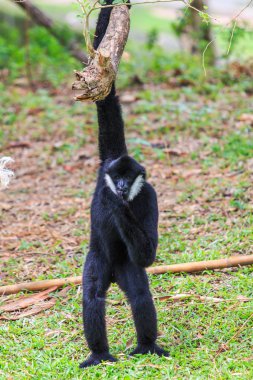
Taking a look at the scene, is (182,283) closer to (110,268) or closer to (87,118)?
(110,268)

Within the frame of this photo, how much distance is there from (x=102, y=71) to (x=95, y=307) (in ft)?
6.25

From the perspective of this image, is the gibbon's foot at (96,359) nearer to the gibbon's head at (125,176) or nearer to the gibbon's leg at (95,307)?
the gibbon's leg at (95,307)

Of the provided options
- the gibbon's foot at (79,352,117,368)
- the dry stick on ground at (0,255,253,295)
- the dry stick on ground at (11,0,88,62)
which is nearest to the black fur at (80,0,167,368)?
the gibbon's foot at (79,352,117,368)

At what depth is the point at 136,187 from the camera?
4797 millimetres

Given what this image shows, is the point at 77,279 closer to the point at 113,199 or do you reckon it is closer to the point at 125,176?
the point at 113,199

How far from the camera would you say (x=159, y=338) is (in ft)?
17.6

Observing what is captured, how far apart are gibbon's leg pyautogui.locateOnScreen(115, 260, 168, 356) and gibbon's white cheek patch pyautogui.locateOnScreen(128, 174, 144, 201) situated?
622 mm

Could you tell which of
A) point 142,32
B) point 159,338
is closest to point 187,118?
point 159,338

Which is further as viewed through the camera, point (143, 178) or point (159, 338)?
point (159, 338)

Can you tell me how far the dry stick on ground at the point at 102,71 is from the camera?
418 centimetres

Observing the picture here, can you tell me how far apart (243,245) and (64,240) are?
6.93ft

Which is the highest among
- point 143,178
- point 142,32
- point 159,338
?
point 142,32

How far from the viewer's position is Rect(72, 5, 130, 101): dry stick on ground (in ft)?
13.7

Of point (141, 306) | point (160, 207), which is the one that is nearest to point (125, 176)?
point (141, 306)
